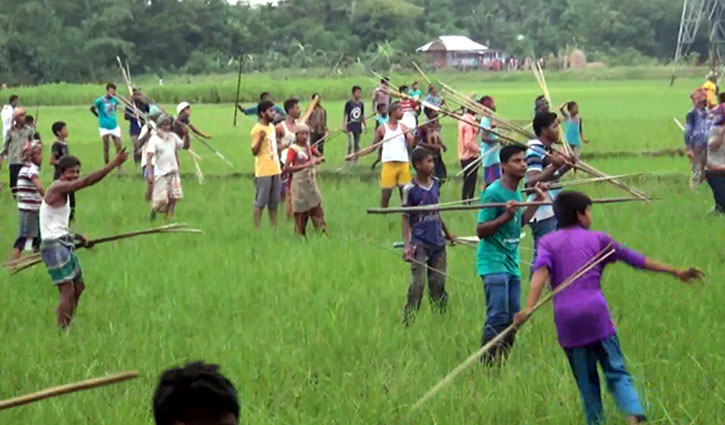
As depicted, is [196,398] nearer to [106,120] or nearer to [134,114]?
[134,114]

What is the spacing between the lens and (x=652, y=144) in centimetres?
2384

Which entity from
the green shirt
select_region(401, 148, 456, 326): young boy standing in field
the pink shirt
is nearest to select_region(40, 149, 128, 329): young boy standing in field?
select_region(401, 148, 456, 326): young boy standing in field

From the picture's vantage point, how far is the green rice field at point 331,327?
20.7ft

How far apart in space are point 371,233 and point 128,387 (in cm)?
641

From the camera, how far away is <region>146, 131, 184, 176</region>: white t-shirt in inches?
547

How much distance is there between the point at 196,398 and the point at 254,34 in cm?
7151

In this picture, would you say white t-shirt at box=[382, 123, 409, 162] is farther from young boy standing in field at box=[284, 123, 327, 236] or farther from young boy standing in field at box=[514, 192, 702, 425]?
young boy standing in field at box=[514, 192, 702, 425]

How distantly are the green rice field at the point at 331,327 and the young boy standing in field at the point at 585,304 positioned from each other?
0.23m

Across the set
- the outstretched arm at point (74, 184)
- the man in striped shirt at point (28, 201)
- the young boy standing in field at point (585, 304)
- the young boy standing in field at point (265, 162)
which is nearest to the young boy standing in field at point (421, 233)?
the outstretched arm at point (74, 184)

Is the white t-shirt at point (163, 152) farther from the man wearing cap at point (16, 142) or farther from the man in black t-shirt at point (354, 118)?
the man in black t-shirt at point (354, 118)

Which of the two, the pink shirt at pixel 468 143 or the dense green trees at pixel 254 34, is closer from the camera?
the pink shirt at pixel 468 143

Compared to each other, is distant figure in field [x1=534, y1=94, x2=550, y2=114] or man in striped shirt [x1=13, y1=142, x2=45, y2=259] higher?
distant figure in field [x1=534, y1=94, x2=550, y2=114]

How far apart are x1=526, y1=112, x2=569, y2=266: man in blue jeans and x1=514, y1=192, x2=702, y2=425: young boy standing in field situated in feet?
7.12

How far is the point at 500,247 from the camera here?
7.10 metres
